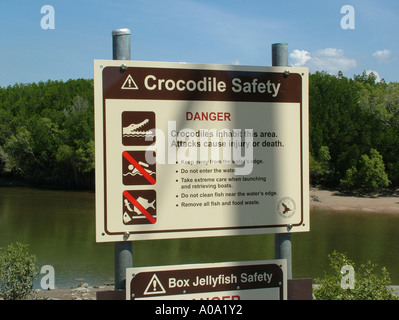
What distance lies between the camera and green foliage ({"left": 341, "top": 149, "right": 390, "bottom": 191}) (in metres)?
39.9

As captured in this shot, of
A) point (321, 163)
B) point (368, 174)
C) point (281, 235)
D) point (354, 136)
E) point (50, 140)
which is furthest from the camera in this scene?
point (50, 140)

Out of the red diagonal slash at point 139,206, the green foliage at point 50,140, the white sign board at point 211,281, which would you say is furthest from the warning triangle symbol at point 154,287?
the green foliage at point 50,140

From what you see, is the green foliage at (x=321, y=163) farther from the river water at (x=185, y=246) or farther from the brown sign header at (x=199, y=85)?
the brown sign header at (x=199, y=85)

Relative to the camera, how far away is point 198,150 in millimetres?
2625

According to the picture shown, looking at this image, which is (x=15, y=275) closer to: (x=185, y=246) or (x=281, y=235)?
(x=281, y=235)

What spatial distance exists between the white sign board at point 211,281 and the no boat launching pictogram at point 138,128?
649 mm

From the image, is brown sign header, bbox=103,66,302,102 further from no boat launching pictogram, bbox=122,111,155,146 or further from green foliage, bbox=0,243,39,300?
green foliage, bbox=0,243,39,300

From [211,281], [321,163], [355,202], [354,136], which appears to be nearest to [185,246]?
[211,281]

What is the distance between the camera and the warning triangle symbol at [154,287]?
2449 mm

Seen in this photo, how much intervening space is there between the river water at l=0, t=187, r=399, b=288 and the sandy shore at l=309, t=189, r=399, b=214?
16.3ft

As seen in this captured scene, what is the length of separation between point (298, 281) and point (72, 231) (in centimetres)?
2198

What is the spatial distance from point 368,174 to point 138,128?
4001 centimetres

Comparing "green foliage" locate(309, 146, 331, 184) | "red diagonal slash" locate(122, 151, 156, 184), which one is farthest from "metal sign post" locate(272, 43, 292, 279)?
"green foliage" locate(309, 146, 331, 184)

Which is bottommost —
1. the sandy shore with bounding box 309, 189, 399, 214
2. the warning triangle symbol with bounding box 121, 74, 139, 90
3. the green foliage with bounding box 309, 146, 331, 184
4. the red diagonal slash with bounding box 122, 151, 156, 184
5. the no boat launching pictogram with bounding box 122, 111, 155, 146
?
the sandy shore with bounding box 309, 189, 399, 214
